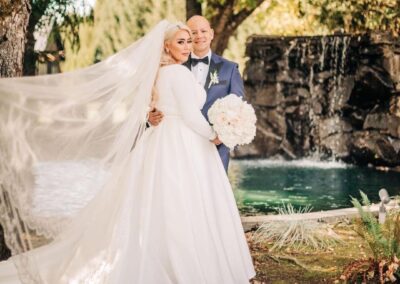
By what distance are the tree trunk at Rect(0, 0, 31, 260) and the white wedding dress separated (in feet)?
2.56

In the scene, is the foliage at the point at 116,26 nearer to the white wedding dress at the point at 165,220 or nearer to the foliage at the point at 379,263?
the white wedding dress at the point at 165,220

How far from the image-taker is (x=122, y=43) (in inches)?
765

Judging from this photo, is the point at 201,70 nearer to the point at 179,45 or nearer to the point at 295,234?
the point at 179,45

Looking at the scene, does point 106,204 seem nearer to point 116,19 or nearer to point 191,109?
point 191,109

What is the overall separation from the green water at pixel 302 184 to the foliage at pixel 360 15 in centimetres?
395

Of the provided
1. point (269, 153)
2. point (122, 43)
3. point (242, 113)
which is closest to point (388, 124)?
point (269, 153)

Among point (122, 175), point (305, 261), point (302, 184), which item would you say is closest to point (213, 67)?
point (122, 175)

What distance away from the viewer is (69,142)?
14.5 feet

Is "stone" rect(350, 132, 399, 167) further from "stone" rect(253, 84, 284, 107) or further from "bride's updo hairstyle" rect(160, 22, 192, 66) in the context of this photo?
"bride's updo hairstyle" rect(160, 22, 192, 66)

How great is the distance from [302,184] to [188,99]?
7859 mm

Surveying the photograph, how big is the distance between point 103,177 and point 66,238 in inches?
23.2

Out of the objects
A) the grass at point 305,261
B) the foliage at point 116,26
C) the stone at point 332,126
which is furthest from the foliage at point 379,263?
the foliage at point 116,26

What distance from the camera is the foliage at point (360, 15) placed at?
47.3ft

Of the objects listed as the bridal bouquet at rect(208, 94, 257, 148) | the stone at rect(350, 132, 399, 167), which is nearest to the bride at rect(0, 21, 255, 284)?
the bridal bouquet at rect(208, 94, 257, 148)
